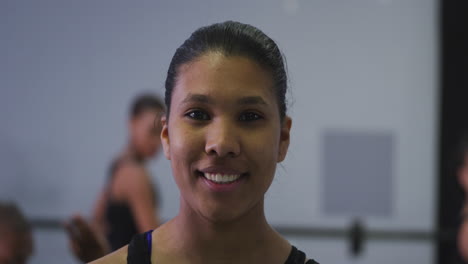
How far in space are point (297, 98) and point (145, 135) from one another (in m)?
0.68

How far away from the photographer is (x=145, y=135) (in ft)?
9.36

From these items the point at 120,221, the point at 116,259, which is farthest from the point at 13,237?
the point at 116,259

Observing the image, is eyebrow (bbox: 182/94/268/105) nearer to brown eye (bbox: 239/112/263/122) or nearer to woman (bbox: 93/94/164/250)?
brown eye (bbox: 239/112/263/122)

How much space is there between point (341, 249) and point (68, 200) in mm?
1331

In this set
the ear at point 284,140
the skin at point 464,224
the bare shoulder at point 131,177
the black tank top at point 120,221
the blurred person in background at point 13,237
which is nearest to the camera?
the ear at point 284,140

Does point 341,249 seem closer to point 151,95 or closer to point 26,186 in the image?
point 151,95

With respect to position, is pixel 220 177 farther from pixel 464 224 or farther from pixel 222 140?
pixel 464 224

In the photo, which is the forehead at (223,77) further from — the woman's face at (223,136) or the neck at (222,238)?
the neck at (222,238)

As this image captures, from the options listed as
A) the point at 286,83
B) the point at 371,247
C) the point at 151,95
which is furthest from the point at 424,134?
the point at 286,83

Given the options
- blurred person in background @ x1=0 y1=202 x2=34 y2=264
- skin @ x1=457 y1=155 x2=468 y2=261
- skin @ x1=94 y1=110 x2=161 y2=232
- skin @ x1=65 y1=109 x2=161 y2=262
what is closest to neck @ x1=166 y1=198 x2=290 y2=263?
blurred person in background @ x1=0 y1=202 x2=34 y2=264

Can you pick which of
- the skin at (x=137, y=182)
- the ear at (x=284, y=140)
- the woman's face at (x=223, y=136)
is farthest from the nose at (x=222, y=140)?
the skin at (x=137, y=182)

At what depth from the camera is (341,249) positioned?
310cm

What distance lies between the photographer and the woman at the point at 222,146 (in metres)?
0.89

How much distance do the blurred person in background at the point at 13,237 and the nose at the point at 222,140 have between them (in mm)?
1062
